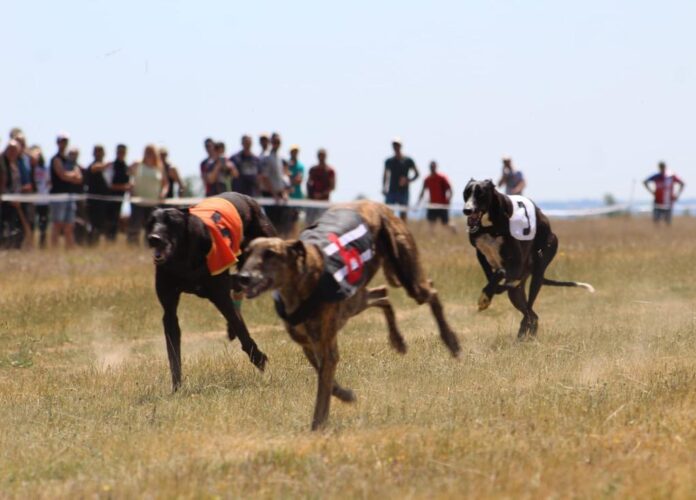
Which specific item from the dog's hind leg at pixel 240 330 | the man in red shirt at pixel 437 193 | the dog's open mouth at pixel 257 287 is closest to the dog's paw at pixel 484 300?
the dog's hind leg at pixel 240 330

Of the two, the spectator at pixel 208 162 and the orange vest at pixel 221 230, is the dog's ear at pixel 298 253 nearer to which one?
the orange vest at pixel 221 230

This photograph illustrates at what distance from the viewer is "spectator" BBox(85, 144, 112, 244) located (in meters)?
19.0

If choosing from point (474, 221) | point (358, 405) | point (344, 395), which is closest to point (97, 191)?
point (474, 221)

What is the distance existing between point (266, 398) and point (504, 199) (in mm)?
3572

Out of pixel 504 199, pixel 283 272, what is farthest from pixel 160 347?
pixel 283 272

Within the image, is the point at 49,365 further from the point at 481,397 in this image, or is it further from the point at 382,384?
the point at 481,397

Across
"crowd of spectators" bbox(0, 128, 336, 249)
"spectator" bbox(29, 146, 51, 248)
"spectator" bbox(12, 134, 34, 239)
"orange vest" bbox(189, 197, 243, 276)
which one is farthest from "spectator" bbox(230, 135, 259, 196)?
"orange vest" bbox(189, 197, 243, 276)

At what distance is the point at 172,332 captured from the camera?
9867mm

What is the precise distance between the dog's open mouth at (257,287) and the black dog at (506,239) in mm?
4268

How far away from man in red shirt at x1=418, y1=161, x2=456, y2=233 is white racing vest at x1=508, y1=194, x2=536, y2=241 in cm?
990

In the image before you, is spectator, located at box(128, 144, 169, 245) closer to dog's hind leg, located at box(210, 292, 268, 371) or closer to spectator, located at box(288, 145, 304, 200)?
spectator, located at box(288, 145, 304, 200)

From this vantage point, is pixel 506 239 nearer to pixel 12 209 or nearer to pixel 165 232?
pixel 165 232

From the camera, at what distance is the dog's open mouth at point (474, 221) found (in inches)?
440

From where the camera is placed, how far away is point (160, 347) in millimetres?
12758
